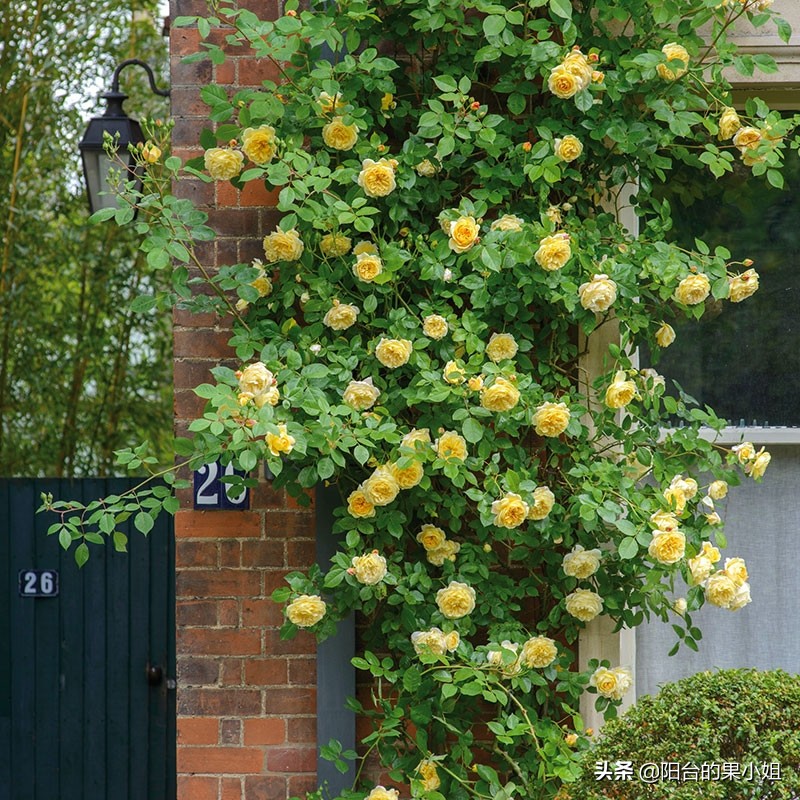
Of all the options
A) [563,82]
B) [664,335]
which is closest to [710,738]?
[664,335]

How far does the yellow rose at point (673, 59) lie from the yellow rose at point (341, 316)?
3.47 feet

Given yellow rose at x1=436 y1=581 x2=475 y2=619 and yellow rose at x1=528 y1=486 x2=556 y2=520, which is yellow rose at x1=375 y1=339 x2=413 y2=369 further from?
yellow rose at x1=436 y1=581 x2=475 y2=619

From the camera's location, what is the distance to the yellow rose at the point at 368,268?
2.83 m

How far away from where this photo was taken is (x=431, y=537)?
9.70 ft

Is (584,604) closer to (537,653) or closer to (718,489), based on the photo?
(537,653)

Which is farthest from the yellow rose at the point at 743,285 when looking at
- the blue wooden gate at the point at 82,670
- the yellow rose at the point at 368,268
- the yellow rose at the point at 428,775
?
the blue wooden gate at the point at 82,670

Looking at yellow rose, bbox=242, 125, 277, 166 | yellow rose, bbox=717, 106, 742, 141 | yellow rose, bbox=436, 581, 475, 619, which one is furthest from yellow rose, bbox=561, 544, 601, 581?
yellow rose, bbox=242, 125, 277, 166

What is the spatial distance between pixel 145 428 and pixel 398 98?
388cm

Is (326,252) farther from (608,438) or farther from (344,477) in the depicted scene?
(608,438)

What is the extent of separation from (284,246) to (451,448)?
0.72 meters

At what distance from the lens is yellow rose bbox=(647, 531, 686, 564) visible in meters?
2.65

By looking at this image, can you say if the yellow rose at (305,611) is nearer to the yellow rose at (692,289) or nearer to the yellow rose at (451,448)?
the yellow rose at (451,448)

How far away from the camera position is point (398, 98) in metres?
3.10

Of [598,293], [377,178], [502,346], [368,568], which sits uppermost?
[377,178]
